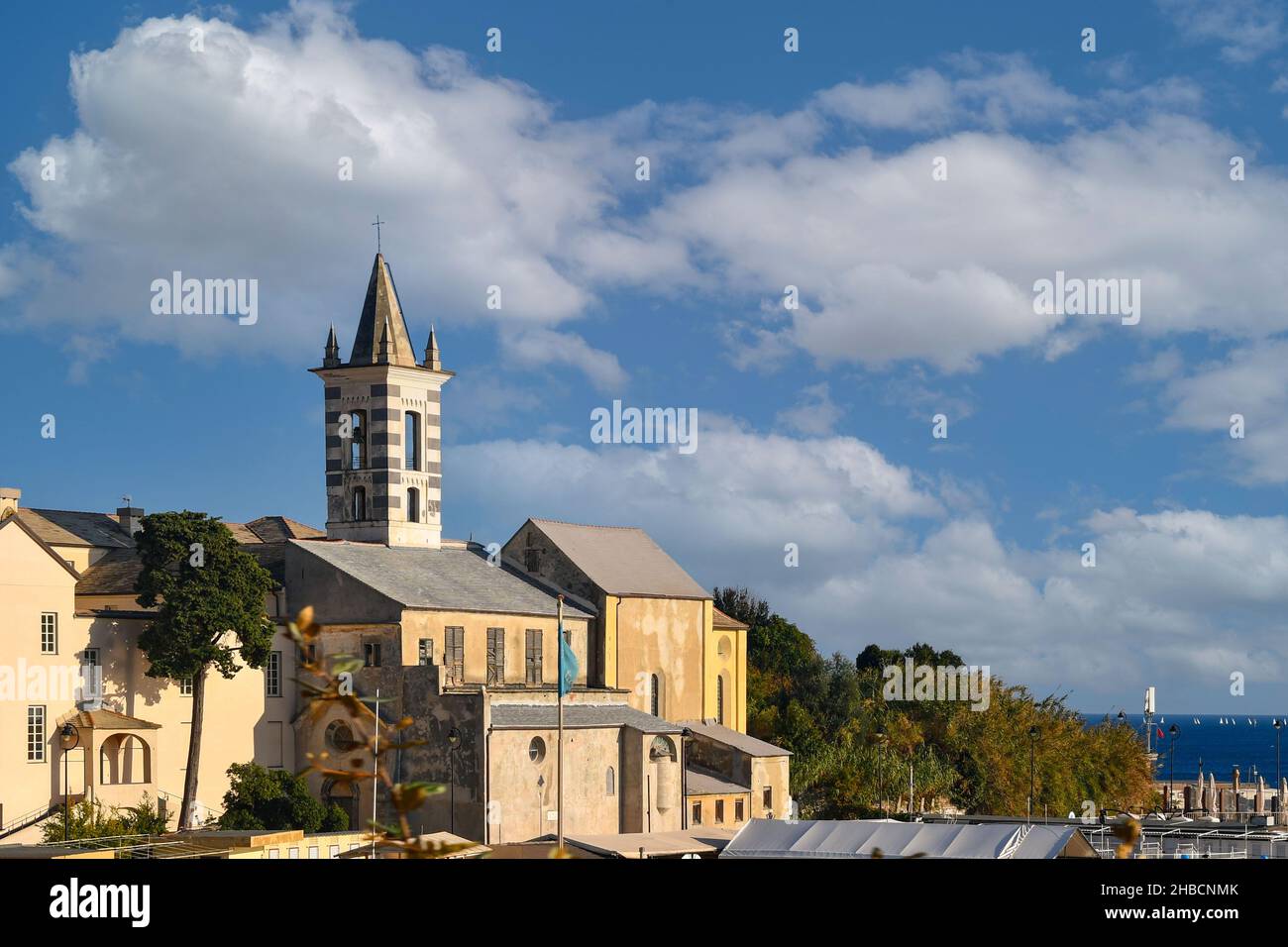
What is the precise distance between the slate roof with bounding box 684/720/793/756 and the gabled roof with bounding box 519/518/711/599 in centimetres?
619

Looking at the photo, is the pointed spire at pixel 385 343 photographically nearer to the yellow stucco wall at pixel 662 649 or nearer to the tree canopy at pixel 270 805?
the yellow stucco wall at pixel 662 649

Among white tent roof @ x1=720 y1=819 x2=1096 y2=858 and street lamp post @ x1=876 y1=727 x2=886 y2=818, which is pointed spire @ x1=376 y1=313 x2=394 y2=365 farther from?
white tent roof @ x1=720 y1=819 x2=1096 y2=858

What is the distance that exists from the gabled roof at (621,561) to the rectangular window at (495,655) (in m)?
7.24

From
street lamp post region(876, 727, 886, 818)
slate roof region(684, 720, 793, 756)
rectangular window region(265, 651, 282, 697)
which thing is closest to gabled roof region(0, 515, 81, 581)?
rectangular window region(265, 651, 282, 697)

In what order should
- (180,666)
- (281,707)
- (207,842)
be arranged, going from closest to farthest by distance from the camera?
1. (207,842)
2. (180,666)
3. (281,707)

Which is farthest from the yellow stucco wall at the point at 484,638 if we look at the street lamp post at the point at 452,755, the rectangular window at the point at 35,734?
the rectangular window at the point at 35,734

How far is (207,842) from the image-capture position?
166 ft

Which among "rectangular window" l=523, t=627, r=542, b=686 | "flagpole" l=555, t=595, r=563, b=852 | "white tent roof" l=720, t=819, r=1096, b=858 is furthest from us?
"rectangular window" l=523, t=627, r=542, b=686

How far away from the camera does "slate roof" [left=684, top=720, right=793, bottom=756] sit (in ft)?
250

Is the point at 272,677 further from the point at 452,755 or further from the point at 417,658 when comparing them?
the point at 452,755

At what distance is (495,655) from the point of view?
7044cm

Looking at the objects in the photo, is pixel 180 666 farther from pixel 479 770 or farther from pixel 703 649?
pixel 703 649
